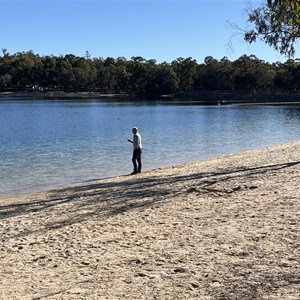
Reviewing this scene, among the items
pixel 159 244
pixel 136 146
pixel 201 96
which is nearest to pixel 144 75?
pixel 201 96

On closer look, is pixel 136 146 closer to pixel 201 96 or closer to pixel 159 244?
pixel 159 244

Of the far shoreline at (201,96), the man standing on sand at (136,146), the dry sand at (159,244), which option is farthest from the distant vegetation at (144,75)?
the dry sand at (159,244)

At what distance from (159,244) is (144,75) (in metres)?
143

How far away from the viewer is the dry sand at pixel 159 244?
5.29 metres

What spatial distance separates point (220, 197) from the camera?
409 inches

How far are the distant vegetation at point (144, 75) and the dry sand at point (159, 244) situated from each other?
108 m

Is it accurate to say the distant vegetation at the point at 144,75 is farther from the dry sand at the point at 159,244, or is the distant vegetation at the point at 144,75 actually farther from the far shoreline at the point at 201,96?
the dry sand at the point at 159,244

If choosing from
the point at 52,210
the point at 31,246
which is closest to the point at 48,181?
the point at 52,210

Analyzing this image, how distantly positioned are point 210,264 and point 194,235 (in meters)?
1.44

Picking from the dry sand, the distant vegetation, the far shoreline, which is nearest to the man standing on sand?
the dry sand

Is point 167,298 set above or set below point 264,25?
below

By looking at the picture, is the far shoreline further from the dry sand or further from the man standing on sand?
the dry sand

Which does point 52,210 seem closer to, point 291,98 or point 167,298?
point 167,298

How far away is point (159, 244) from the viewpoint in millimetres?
7020
